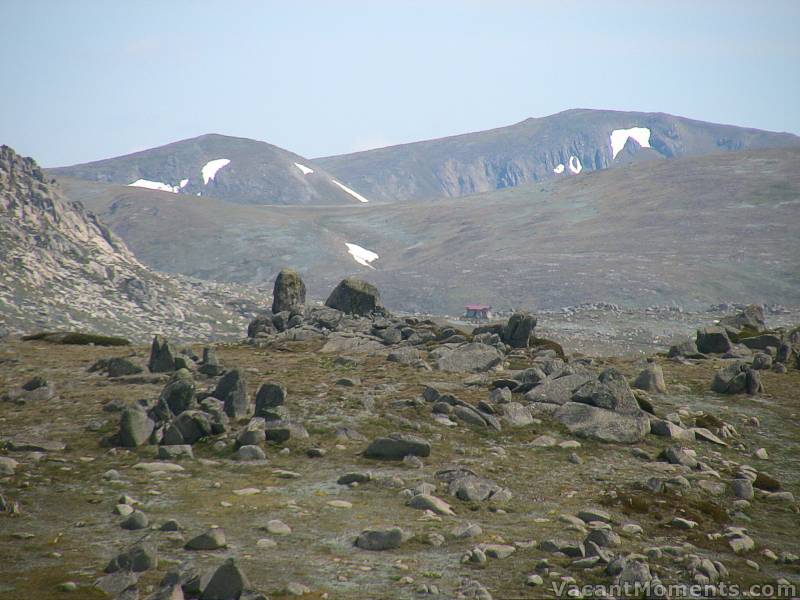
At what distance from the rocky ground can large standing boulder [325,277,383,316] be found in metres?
17.0

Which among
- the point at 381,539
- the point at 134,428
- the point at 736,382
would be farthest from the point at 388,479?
the point at 736,382

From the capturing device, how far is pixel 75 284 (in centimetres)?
10550

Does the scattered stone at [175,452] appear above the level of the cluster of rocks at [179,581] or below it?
below

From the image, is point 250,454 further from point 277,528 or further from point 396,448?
point 277,528

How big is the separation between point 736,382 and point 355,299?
959 inches

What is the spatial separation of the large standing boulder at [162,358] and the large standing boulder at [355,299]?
1908cm

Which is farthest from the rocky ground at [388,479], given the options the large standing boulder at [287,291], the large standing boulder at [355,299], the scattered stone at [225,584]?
the large standing boulder at [287,291]

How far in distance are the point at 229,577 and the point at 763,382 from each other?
2408 centimetres

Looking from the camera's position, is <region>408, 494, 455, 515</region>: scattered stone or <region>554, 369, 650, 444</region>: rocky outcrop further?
<region>554, 369, 650, 444</region>: rocky outcrop

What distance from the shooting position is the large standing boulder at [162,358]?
1027 inches

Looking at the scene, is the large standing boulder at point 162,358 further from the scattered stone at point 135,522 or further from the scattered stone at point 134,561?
the scattered stone at point 134,561

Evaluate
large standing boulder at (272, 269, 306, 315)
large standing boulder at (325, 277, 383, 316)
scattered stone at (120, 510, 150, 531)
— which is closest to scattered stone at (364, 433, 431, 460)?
scattered stone at (120, 510, 150, 531)

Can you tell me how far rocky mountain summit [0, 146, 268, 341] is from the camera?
309 feet

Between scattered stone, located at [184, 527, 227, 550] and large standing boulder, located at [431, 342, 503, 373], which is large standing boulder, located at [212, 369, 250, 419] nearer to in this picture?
scattered stone, located at [184, 527, 227, 550]
